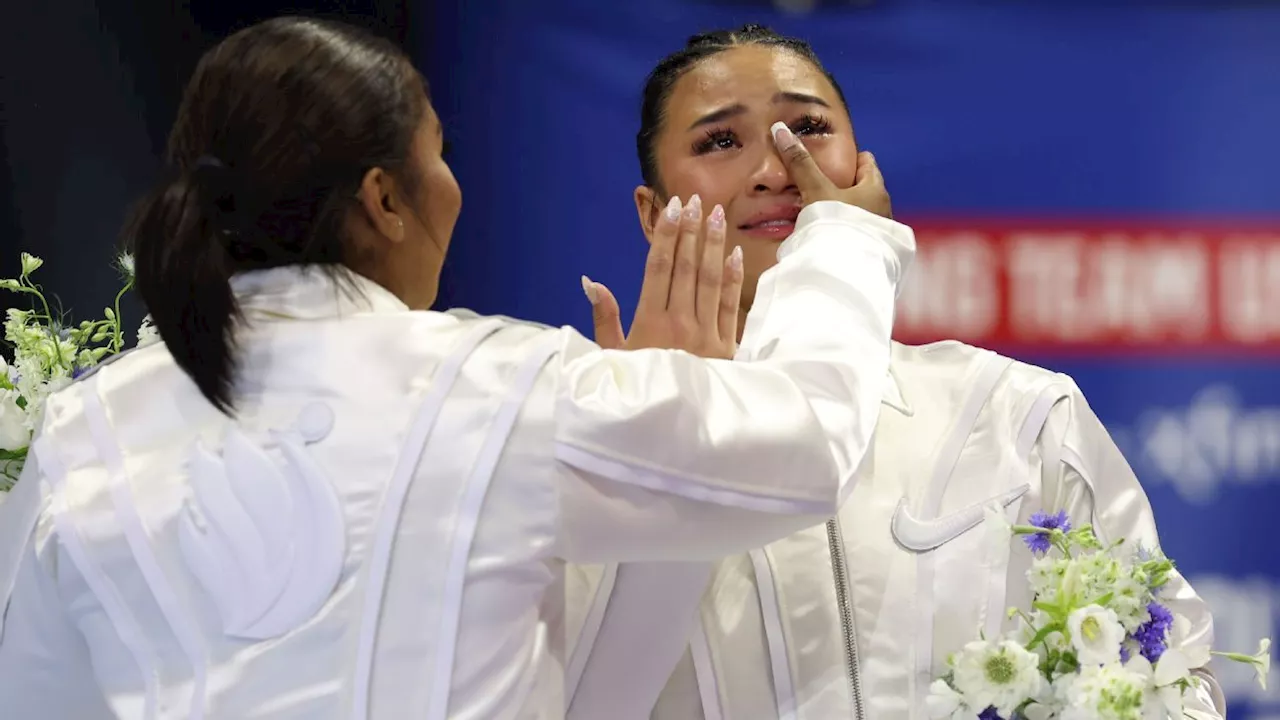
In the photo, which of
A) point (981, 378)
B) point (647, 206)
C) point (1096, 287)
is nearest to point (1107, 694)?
point (981, 378)

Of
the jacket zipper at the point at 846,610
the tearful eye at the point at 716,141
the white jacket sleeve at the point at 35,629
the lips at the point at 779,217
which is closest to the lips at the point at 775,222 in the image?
the lips at the point at 779,217

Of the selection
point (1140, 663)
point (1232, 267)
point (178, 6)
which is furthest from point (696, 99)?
point (1232, 267)

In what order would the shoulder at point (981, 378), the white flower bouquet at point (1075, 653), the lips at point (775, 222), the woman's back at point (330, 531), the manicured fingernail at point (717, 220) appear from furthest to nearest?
1. the lips at point (775, 222)
2. the shoulder at point (981, 378)
3. the manicured fingernail at point (717, 220)
4. the white flower bouquet at point (1075, 653)
5. the woman's back at point (330, 531)

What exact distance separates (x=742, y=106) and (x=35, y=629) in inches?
39.5

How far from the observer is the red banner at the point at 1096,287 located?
269 centimetres

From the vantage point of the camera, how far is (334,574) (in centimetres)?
109

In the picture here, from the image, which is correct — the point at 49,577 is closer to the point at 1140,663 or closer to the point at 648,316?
the point at 648,316

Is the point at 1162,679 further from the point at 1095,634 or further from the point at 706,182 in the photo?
the point at 706,182

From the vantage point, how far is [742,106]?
177 centimetres

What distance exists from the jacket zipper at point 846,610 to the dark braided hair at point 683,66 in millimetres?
600

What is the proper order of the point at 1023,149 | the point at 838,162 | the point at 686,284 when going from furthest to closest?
1. the point at 1023,149
2. the point at 838,162
3. the point at 686,284

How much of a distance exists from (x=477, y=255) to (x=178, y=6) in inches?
26.0

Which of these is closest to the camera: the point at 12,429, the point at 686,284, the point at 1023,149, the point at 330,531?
the point at 330,531

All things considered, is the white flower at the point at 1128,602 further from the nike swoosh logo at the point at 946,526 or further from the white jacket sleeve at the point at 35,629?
the white jacket sleeve at the point at 35,629
